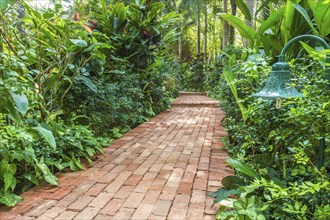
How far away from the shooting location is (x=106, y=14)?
4844 mm

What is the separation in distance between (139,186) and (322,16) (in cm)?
189

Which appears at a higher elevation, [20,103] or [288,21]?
[288,21]

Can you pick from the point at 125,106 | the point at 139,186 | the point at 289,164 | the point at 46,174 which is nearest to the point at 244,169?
the point at 289,164

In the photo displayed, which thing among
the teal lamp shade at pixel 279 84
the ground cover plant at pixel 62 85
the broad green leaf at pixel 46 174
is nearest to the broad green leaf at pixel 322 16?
the teal lamp shade at pixel 279 84

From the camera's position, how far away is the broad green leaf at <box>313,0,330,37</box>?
1904mm

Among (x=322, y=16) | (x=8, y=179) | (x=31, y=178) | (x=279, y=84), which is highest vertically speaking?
(x=322, y=16)

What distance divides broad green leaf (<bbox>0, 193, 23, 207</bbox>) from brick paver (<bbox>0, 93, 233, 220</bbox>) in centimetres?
3

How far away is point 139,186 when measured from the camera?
85.5 inches

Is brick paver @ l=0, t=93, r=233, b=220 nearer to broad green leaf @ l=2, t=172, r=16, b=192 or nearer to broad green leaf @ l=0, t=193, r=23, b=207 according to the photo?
broad green leaf @ l=0, t=193, r=23, b=207

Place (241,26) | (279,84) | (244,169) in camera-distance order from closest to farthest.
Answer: (279,84) → (244,169) → (241,26)

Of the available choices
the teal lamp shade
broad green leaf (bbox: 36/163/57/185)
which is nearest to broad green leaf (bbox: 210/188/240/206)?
the teal lamp shade

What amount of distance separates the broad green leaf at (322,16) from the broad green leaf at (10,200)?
2.48 m

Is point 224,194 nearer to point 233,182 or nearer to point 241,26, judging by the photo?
point 233,182

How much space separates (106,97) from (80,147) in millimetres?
1113
